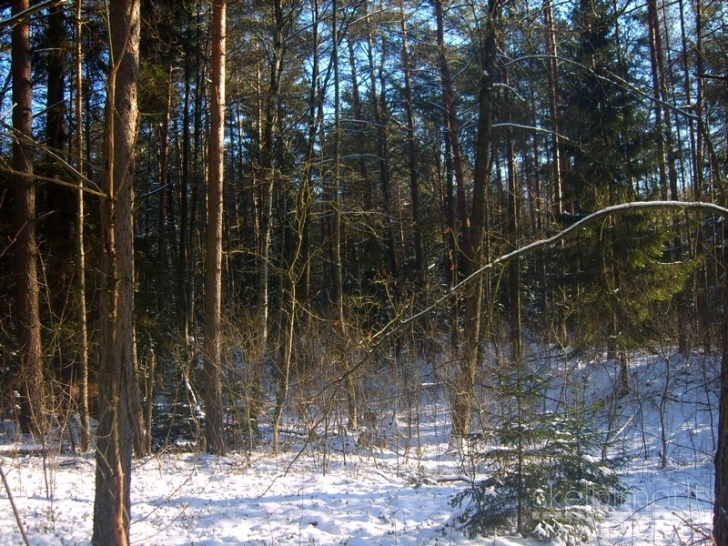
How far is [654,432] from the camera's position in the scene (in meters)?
11.7

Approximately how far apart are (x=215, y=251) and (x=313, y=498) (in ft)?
14.9

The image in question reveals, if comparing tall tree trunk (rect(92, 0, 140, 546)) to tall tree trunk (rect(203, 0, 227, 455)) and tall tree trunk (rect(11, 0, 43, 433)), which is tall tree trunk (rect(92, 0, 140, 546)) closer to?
tall tree trunk (rect(203, 0, 227, 455))

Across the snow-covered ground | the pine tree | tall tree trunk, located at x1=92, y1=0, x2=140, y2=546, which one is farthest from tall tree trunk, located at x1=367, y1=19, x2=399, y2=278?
tall tree trunk, located at x1=92, y1=0, x2=140, y2=546

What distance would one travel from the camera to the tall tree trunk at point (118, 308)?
13.3ft

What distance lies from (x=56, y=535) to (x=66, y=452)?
4860 mm

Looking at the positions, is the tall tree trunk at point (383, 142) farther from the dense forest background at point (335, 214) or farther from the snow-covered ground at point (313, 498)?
the snow-covered ground at point (313, 498)

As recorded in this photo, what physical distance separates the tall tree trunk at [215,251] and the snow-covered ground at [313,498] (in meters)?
0.76

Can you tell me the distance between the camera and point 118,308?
4227 millimetres

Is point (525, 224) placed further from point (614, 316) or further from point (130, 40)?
point (130, 40)

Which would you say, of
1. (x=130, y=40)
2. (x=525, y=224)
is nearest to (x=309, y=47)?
(x=130, y=40)

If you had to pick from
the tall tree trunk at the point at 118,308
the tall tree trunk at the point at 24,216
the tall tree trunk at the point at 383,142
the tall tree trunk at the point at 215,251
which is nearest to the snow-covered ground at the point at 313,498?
the tall tree trunk at the point at 215,251

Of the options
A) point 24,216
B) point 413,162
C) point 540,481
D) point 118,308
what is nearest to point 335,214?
point 24,216

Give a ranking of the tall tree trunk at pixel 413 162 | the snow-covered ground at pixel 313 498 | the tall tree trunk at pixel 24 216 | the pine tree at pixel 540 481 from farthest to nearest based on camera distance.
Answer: the tall tree trunk at pixel 413 162 → the tall tree trunk at pixel 24 216 → the snow-covered ground at pixel 313 498 → the pine tree at pixel 540 481

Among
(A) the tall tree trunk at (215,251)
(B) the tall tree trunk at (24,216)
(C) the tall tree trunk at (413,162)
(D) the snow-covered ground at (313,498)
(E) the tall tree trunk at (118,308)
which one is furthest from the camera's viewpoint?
(C) the tall tree trunk at (413,162)
